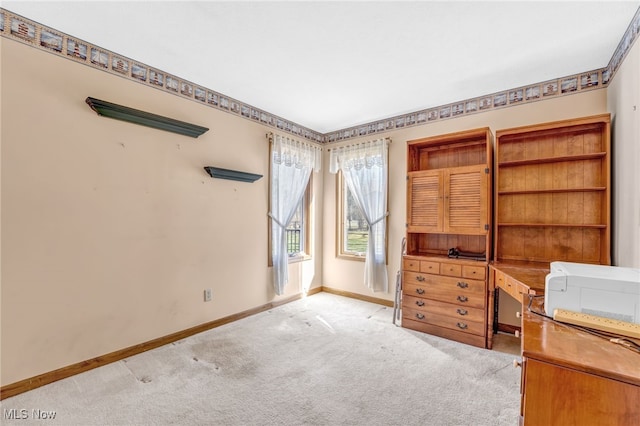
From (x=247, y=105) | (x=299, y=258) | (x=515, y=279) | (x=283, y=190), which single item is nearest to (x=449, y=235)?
(x=515, y=279)

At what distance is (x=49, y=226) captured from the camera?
2.13 meters

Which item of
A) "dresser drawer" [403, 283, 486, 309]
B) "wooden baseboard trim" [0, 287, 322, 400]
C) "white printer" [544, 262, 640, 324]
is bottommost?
"wooden baseboard trim" [0, 287, 322, 400]

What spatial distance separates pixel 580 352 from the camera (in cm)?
102

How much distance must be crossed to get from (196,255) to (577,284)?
10.0ft

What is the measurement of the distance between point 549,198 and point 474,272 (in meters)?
1.03

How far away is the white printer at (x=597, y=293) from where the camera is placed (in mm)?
1250

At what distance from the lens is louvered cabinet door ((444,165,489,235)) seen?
112 inches

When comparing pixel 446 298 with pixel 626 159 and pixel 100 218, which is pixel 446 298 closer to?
pixel 626 159

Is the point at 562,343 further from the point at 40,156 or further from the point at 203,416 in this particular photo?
the point at 40,156

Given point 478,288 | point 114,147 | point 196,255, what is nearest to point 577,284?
point 478,288

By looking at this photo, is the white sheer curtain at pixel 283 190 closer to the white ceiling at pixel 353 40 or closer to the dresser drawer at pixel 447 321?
the white ceiling at pixel 353 40

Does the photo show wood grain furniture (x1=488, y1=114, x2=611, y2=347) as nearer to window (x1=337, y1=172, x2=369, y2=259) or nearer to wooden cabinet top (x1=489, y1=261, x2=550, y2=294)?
wooden cabinet top (x1=489, y1=261, x2=550, y2=294)

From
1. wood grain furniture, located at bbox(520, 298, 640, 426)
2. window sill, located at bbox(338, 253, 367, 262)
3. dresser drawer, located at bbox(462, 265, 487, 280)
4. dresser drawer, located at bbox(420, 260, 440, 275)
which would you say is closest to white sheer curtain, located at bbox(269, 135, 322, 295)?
window sill, located at bbox(338, 253, 367, 262)

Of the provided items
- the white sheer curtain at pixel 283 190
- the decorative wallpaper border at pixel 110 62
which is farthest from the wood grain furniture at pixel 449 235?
the decorative wallpaper border at pixel 110 62
